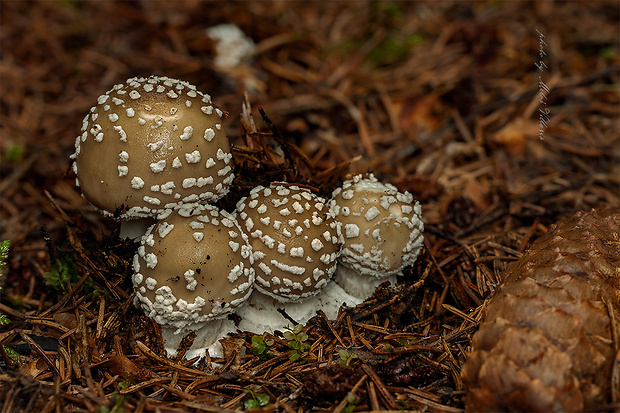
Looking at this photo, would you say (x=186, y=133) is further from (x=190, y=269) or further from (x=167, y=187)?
(x=190, y=269)

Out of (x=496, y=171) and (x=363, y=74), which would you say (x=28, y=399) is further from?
(x=363, y=74)

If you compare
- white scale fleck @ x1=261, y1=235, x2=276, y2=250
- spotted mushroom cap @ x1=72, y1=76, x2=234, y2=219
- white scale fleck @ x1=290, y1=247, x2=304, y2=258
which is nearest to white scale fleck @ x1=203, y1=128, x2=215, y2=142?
spotted mushroom cap @ x1=72, y1=76, x2=234, y2=219

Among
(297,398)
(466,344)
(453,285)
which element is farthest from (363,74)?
(297,398)

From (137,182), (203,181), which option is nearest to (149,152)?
(137,182)

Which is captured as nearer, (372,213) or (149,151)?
(149,151)

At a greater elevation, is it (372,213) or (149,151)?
(149,151)

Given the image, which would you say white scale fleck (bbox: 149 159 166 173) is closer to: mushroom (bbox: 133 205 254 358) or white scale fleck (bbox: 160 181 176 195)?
white scale fleck (bbox: 160 181 176 195)

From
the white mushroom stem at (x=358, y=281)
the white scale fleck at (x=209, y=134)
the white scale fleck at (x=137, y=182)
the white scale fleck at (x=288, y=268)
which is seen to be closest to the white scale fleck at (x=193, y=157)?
the white scale fleck at (x=209, y=134)
